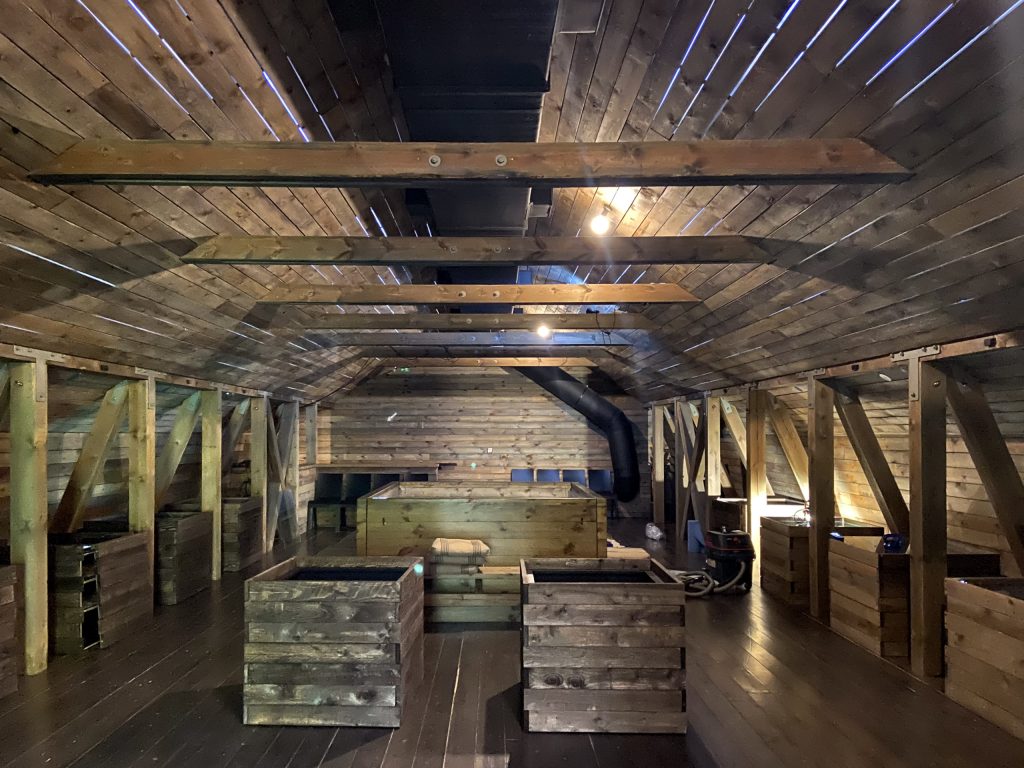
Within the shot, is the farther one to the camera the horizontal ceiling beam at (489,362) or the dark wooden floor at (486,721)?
the horizontal ceiling beam at (489,362)

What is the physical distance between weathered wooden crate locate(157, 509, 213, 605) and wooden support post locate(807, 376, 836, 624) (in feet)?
18.5

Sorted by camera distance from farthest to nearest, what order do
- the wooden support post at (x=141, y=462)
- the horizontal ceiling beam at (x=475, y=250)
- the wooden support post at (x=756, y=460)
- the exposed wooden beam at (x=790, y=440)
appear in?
the exposed wooden beam at (x=790, y=440) → the wooden support post at (x=756, y=460) → the wooden support post at (x=141, y=462) → the horizontal ceiling beam at (x=475, y=250)

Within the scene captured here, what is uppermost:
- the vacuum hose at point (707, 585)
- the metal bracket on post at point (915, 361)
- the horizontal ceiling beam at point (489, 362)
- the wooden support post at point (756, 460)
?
the horizontal ceiling beam at point (489, 362)

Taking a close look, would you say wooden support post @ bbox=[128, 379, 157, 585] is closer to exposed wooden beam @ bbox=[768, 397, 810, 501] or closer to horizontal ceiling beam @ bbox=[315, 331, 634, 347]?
horizontal ceiling beam @ bbox=[315, 331, 634, 347]

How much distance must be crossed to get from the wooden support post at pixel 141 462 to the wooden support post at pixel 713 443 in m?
5.95

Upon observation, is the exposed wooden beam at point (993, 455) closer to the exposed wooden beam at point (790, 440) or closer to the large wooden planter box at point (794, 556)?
the large wooden planter box at point (794, 556)

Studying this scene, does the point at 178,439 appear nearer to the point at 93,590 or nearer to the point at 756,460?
the point at 93,590

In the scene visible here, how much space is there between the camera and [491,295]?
14.5 feet

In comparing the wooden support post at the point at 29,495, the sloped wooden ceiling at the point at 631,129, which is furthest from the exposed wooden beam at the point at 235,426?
the wooden support post at the point at 29,495

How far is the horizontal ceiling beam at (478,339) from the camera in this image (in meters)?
6.61

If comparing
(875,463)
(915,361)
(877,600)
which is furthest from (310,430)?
(915,361)

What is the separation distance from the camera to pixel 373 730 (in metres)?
3.14

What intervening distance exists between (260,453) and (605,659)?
5740 millimetres

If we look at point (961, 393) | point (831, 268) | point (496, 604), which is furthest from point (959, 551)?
point (496, 604)
